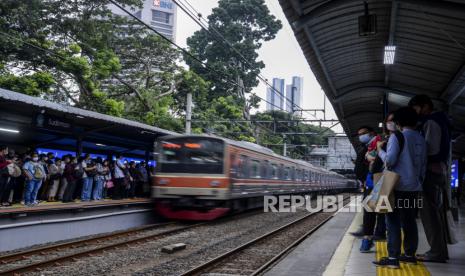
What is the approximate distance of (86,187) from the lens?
47.9ft

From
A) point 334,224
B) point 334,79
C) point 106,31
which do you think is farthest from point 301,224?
point 106,31

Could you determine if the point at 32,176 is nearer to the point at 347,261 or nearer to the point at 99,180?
the point at 99,180

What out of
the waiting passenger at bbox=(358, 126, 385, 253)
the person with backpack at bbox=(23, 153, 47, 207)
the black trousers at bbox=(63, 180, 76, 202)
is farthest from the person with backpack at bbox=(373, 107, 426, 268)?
the black trousers at bbox=(63, 180, 76, 202)

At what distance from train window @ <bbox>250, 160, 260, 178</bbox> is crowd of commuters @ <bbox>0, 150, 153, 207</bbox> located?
3.93 metres

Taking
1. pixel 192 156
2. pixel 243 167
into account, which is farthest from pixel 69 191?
pixel 243 167

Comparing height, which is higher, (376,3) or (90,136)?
(376,3)

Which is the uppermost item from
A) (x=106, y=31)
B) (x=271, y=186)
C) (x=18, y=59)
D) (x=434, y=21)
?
(x=106, y=31)

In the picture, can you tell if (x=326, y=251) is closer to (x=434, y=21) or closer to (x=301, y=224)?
(x=434, y=21)

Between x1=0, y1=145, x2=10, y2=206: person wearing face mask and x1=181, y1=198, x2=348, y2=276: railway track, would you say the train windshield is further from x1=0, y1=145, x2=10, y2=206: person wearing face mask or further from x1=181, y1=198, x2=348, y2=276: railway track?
x1=0, y1=145, x2=10, y2=206: person wearing face mask

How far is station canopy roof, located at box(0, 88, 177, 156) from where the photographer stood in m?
11.7

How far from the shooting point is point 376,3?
820cm

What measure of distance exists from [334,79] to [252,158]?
4755mm

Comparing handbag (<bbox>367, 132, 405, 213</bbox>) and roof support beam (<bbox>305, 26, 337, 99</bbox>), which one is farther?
roof support beam (<bbox>305, 26, 337, 99</bbox>)

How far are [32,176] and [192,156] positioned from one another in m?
4.28
